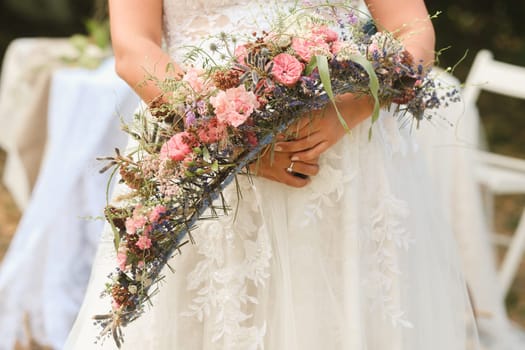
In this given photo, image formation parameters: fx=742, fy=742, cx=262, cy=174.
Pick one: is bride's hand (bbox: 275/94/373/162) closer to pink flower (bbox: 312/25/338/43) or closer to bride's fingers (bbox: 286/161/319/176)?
bride's fingers (bbox: 286/161/319/176)

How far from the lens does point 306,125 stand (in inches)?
55.9

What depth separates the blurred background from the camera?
7180 millimetres

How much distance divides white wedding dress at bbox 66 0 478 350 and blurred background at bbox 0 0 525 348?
5.31 m

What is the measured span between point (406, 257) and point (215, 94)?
58 cm

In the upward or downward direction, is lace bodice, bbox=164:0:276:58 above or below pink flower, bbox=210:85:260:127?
above

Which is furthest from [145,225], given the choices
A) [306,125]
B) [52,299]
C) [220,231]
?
[52,299]

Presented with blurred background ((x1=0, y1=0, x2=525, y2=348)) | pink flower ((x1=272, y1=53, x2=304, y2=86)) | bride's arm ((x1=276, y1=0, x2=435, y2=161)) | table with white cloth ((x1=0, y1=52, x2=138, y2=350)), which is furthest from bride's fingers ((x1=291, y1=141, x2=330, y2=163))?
blurred background ((x1=0, y1=0, x2=525, y2=348))

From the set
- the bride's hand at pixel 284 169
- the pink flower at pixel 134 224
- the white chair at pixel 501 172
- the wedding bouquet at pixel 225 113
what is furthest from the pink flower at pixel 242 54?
the white chair at pixel 501 172

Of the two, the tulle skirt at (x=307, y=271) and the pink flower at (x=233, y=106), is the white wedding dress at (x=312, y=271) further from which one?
the pink flower at (x=233, y=106)

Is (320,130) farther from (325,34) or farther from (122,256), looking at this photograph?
(122,256)

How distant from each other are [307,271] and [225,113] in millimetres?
420

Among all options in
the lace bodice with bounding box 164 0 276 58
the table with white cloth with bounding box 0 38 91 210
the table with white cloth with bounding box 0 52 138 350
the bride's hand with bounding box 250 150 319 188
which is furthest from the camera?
the table with white cloth with bounding box 0 38 91 210

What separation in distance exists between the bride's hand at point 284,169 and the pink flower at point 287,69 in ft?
0.71

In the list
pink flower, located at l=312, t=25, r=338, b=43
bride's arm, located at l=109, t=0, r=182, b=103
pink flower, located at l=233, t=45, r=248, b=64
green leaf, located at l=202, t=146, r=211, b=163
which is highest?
bride's arm, located at l=109, t=0, r=182, b=103
